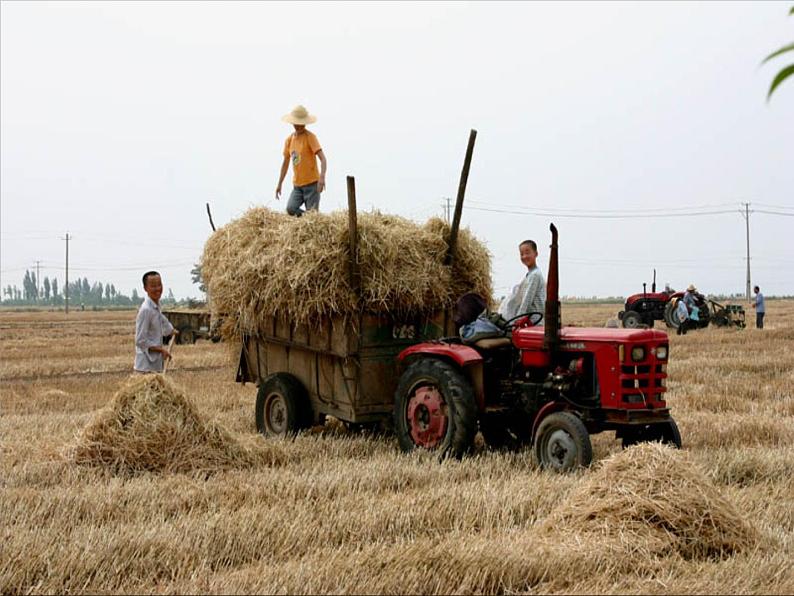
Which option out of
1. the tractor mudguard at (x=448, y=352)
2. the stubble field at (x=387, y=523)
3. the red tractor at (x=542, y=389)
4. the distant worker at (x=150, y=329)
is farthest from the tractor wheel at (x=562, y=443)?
the distant worker at (x=150, y=329)

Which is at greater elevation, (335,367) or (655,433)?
(335,367)

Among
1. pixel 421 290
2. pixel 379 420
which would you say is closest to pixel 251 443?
pixel 379 420

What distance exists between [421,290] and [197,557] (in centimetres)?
439

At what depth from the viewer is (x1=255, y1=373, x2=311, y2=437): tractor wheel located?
9602mm

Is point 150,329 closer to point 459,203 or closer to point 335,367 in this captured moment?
point 335,367

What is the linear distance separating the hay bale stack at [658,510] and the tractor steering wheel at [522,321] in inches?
110

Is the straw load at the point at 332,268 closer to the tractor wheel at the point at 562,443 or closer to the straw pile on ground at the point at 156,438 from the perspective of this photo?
the straw pile on ground at the point at 156,438

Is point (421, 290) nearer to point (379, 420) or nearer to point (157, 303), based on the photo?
point (379, 420)

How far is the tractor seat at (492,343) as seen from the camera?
8.30 metres

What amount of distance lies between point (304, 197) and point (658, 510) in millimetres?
6324

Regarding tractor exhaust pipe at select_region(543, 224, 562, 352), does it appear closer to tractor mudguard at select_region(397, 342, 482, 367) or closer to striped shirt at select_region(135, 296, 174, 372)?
tractor mudguard at select_region(397, 342, 482, 367)

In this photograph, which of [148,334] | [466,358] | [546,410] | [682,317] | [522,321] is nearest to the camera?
[546,410]

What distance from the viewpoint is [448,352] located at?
327 inches

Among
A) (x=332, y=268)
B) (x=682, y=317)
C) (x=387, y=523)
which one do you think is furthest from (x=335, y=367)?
(x=682, y=317)
